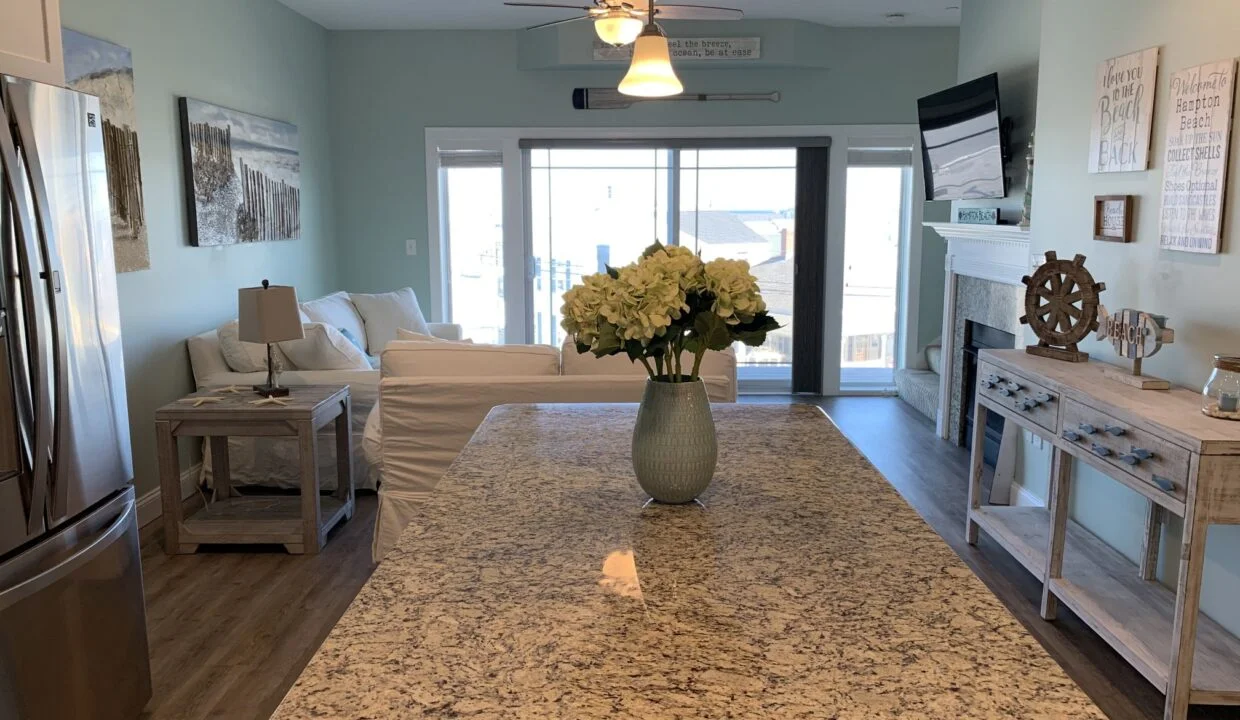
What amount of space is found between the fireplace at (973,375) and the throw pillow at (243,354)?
3789 millimetres

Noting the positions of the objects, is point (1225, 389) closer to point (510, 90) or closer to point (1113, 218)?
point (1113, 218)

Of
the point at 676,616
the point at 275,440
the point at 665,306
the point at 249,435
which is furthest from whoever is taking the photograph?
the point at 275,440

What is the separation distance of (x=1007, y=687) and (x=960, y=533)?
3199 millimetres

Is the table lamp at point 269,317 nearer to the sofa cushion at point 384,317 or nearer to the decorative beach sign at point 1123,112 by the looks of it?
the sofa cushion at point 384,317

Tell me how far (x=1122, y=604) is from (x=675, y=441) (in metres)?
2.04

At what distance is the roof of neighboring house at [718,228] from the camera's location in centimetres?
699

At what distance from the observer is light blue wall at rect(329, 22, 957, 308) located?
21.7 feet

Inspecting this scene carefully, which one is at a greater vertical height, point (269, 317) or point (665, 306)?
point (665, 306)

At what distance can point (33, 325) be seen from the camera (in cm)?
191

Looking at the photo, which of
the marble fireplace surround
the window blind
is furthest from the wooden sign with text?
the window blind

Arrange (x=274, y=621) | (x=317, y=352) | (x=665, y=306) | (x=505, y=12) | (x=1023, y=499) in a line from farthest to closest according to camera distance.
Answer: (x=505, y=12) → (x=317, y=352) → (x=1023, y=499) → (x=274, y=621) → (x=665, y=306)

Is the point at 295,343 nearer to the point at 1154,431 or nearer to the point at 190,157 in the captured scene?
the point at 190,157

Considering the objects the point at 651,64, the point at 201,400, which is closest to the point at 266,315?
the point at 201,400

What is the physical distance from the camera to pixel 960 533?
3.99 m
